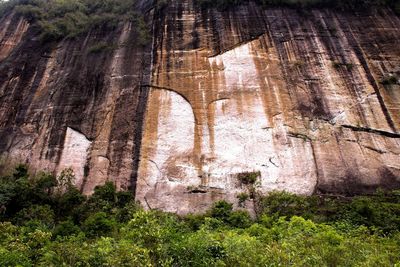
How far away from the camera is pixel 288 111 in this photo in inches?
720

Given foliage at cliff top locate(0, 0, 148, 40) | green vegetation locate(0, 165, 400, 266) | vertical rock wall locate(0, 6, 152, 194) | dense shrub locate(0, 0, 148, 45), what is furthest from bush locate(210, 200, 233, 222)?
foliage at cliff top locate(0, 0, 148, 40)

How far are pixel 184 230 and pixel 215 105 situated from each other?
6.74 m

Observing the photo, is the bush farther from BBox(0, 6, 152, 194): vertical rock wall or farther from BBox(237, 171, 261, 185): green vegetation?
BBox(0, 6, 152, 194): vertical rock wall

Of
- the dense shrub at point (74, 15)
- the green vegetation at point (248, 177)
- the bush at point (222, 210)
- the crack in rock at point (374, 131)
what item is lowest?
the bush at point (222, 210)

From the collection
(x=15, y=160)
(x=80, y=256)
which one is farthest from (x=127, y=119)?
(x=80, y=256)

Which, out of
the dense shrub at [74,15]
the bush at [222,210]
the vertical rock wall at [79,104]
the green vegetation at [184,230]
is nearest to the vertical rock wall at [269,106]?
the bush at [222,210]

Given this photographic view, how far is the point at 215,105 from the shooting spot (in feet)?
61.3

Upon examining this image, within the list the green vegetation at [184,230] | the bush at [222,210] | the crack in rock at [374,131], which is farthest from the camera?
the crack in rock at [374,131]

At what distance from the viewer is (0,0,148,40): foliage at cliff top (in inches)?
930

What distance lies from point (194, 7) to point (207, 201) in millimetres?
11107

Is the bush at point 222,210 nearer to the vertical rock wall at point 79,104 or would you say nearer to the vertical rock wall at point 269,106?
the vertical rock wall at point 269,106

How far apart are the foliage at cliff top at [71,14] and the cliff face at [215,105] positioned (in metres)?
1.00

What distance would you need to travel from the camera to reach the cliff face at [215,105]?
658 inches

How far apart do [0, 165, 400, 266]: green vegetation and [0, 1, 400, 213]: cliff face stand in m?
0.98
